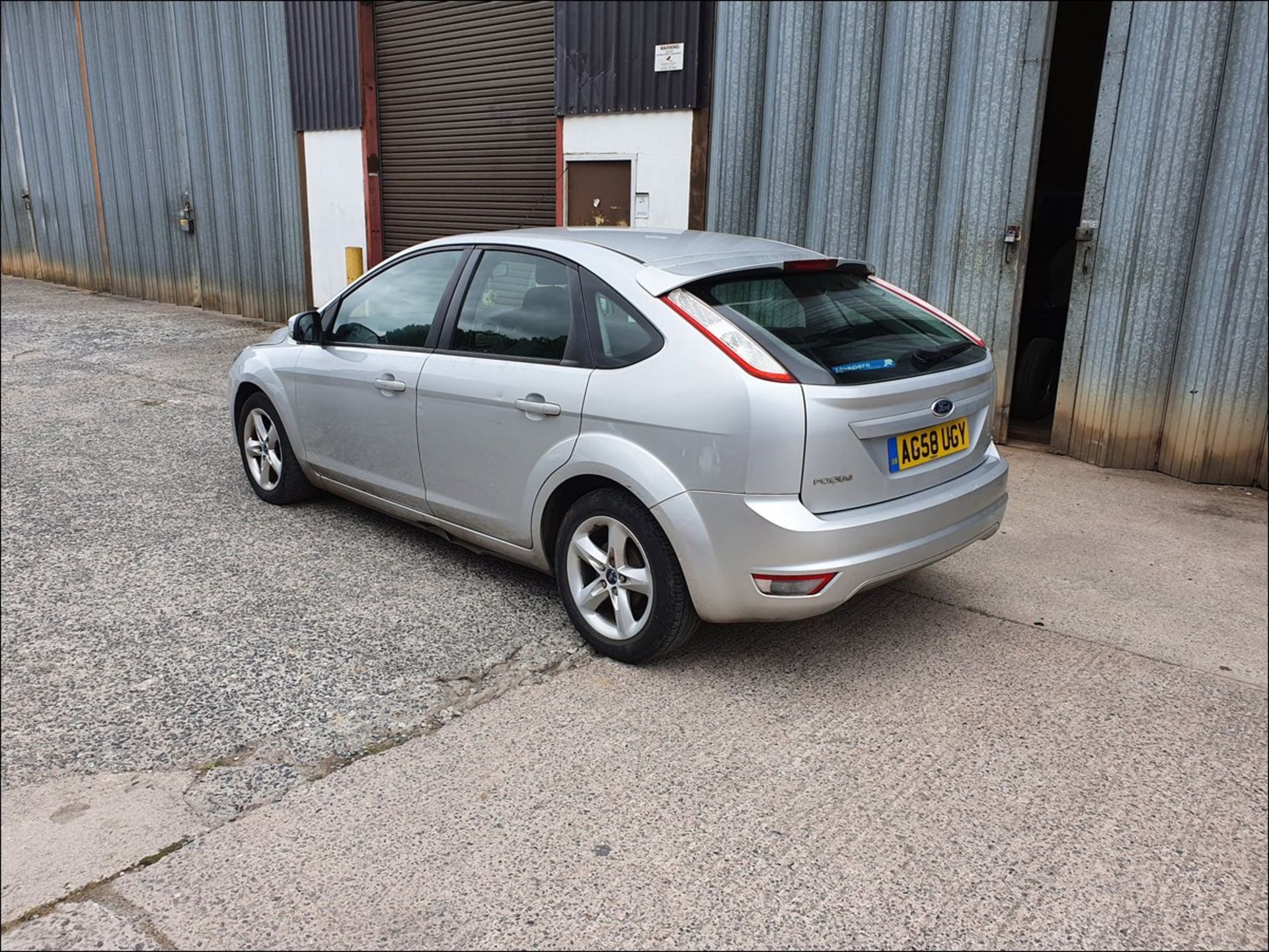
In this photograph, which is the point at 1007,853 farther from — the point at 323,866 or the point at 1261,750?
the point at 323,866

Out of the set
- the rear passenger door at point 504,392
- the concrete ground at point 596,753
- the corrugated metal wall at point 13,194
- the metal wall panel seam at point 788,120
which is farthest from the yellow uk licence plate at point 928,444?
the corrugated metal wall at point 13,194

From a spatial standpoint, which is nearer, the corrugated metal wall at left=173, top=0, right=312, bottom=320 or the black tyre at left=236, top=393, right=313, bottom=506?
the black tyre at left=236, top=393, right=313, bottom=506

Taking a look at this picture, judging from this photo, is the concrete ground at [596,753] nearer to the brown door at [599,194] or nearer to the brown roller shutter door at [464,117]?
the brown door at [599,194]

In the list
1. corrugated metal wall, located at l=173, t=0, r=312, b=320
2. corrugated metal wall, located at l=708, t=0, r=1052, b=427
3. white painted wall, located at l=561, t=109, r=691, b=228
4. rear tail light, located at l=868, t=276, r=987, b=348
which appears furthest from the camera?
corrugated metal wall, located at l=173, t=0, r=312, b=320

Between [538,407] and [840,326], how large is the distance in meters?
1.16

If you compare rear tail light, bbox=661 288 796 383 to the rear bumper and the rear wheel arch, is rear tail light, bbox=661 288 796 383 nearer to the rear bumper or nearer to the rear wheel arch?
the rear bumper

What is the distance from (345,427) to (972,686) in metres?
3.04

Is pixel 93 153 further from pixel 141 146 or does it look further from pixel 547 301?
pixel 547 301

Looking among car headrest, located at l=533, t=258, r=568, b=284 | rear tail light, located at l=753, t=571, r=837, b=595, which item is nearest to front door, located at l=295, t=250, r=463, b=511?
car headrest, located at l=533, t=258, r=568, b=284

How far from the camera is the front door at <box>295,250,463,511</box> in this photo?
4.54m

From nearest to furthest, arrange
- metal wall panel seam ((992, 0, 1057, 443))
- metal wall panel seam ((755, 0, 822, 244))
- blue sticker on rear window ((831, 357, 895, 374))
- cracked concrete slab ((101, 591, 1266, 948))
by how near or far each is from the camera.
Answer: cracked concrete slab ((101, 591, 1266, 948))
blue sticker on rear window ((831, 357, 895, 374))
metal wall panel seam ((992, 0, 1057, 443))
metal wall panel seam ((755, 0, 822, 244))

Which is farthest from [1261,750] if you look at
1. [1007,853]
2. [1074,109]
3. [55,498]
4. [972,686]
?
[1074,109]

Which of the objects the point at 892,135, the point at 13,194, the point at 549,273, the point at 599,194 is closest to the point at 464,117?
the point at 599,194

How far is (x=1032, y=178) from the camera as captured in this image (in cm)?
668
